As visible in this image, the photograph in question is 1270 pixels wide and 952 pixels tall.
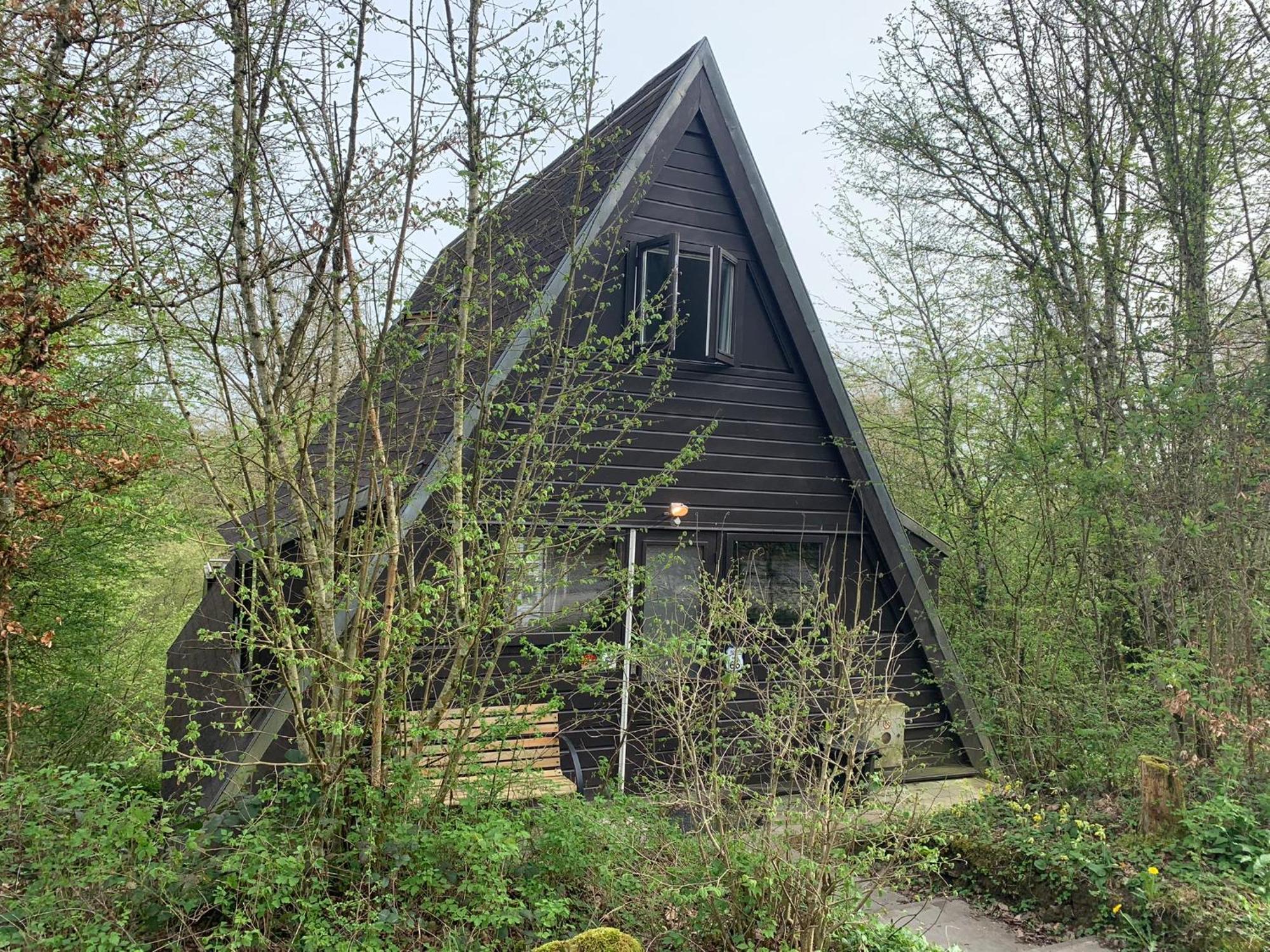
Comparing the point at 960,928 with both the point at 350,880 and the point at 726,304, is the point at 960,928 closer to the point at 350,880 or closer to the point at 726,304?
the point at 350,880

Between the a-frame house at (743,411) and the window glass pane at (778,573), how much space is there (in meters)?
0.05

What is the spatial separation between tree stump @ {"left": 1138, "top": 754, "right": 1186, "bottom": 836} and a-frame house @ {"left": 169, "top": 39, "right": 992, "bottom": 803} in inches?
73.7

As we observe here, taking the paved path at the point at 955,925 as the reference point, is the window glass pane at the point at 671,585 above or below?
above

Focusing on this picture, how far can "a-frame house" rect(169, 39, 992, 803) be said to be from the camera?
6613 mm

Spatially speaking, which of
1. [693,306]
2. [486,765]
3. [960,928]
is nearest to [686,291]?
[693,306]

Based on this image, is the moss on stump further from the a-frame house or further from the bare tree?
the bare tree

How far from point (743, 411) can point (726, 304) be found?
952 mm

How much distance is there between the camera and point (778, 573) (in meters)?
7.21

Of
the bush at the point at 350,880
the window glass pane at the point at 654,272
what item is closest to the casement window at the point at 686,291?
the window glass pane at the point at 654,272

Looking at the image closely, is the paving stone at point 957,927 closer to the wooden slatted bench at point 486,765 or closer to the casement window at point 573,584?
the wooden slatted bench at point 486,765

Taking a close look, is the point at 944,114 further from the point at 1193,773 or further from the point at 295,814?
the point at 295,814

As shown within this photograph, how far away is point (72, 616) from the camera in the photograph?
630 centimetres

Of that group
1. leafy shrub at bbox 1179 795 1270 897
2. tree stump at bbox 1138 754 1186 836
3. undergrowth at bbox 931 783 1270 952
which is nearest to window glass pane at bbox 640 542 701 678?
undergrowth at bbox 931 783 1270 952

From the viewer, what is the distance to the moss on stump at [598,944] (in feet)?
8.07
